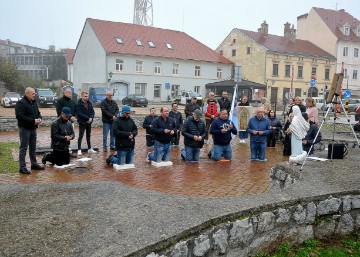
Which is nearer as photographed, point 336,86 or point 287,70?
point 336,86

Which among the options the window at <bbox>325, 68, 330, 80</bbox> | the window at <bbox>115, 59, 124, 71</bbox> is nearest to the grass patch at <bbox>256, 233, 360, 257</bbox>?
the window at <bbox>115, 59, 124, 71</bbox>

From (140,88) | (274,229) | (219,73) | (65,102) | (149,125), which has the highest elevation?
(219,73)

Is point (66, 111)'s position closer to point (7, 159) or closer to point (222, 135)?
point (7, 159)

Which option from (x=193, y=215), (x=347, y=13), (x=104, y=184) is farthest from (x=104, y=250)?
(x=347, y=13)

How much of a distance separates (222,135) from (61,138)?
14.0 feet

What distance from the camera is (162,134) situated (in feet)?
30.3

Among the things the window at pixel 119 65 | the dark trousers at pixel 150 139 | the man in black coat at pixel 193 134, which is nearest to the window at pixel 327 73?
the window at pixel 119 65

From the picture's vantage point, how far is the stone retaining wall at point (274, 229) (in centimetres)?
413

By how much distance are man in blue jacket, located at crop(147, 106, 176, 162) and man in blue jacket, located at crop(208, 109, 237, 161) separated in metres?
1.31

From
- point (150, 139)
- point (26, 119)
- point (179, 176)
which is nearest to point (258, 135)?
point (179, 176)

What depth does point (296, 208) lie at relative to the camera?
17.1ft

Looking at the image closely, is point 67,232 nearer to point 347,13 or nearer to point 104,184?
point 104,184

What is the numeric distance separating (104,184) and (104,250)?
2289 millimetres

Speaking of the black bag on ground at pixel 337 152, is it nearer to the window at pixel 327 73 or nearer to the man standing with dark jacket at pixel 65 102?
the man standing with dark jacket at pixel 65 102
